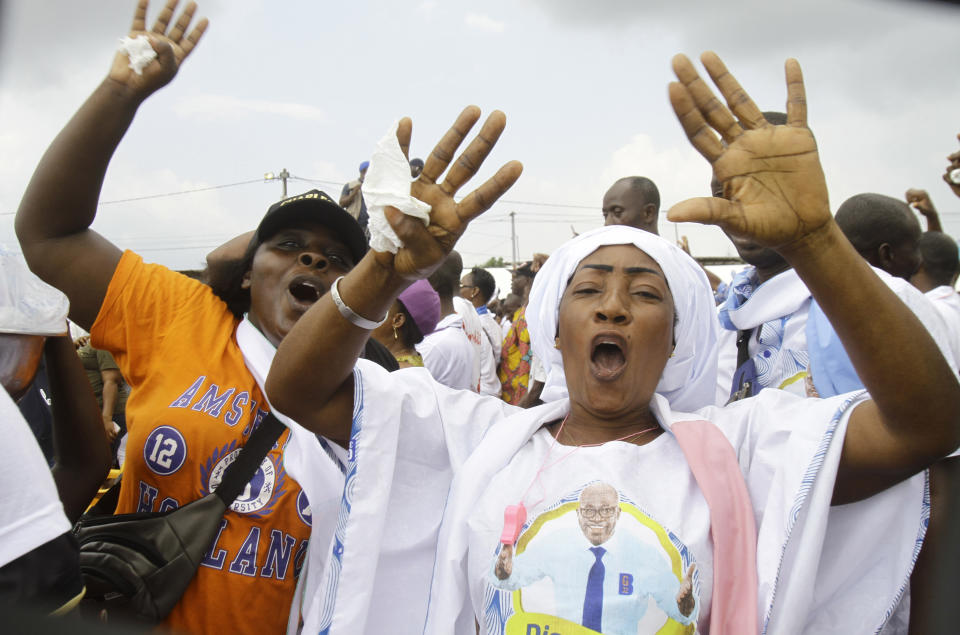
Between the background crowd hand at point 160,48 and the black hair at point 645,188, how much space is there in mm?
3028

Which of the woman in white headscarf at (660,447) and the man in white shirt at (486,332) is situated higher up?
the man in white shirt at (486,332)

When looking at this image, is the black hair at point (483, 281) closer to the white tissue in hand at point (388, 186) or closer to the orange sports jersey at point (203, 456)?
the orange sports jersey at point (203, 456)

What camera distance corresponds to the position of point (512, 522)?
1.68 meters

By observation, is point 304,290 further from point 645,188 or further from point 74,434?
point 645,188

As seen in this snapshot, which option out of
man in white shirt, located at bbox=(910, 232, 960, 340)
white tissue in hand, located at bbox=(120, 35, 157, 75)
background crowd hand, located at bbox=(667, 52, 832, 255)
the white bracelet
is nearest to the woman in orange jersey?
white tissue in hand, located at bbox=(120, 35, 157, 75)

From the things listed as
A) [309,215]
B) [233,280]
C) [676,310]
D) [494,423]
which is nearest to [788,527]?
[676,310]

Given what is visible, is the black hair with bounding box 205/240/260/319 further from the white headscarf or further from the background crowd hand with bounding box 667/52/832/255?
the background crowd hand with bounding box 667/52/832/255

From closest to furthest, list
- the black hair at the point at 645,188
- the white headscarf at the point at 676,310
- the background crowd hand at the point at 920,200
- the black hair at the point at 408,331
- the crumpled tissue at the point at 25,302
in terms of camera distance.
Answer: the crumpled tissue at the point at 25,302 → the white headscarf at the point at 676,310 → the black hair at the point at 408,331 → the background crowd hand at the point at 920,200 → the black hair at the point at 645,188

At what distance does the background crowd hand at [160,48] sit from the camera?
2148mm

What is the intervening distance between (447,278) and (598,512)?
127 inches

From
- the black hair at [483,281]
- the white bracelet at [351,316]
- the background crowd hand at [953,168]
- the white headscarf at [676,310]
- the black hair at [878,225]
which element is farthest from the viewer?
the black hair at [483,281]

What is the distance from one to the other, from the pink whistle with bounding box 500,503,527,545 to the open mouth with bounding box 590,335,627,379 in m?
0.48

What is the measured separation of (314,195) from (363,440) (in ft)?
3.53

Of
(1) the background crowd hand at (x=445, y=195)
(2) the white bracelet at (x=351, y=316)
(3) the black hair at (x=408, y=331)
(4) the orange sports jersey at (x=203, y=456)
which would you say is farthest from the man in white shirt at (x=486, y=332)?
(1) the background crowd hand at (x=445, y=195)
